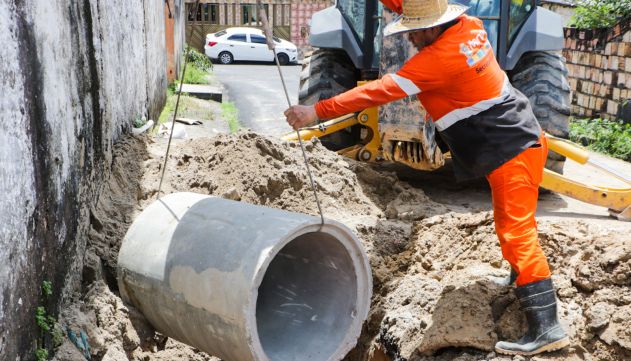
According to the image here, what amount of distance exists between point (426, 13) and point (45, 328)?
2.24 meters

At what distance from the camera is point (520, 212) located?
337 centimetres

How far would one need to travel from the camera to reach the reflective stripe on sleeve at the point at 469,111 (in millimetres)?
3475

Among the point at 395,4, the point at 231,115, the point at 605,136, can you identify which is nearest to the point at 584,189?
the point at 395,4

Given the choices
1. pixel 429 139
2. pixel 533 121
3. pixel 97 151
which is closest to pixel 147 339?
pixel 97 151

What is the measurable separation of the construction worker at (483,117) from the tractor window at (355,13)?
3193 millimetres

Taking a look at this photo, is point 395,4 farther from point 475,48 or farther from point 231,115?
point 231,115

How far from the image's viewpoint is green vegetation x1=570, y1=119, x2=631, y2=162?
9781 millimetres

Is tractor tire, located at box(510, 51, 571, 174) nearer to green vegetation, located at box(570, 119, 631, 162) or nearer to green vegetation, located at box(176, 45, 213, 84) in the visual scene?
green vegetation, located at box(570, 119, 631, 162)

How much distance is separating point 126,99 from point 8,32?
10.3 ft

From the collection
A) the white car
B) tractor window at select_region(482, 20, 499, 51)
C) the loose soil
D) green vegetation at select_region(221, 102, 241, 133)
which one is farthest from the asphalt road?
the loose soil

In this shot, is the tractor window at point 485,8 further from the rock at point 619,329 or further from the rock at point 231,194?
the rock at point 619,329

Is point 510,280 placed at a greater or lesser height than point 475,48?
lesser

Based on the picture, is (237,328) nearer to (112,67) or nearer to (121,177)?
(121,177)

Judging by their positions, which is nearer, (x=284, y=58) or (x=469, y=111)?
(x=469, y=111)
